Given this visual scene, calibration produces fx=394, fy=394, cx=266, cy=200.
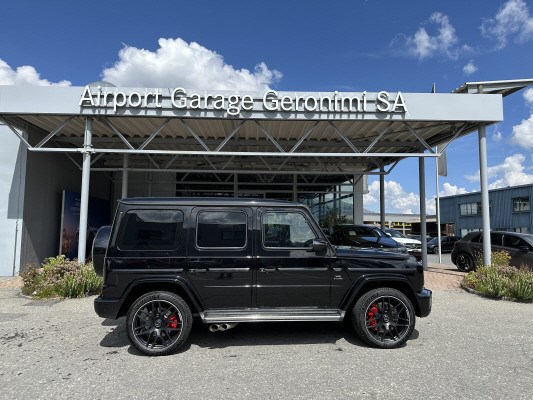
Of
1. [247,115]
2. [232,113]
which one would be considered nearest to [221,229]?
[232,113]

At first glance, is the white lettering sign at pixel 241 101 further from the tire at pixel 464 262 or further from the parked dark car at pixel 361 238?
the tire at pixel 464 262

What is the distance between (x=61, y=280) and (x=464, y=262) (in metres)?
12.8

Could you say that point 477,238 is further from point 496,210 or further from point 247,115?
point 496,210

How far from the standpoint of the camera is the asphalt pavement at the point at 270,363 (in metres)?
3.86

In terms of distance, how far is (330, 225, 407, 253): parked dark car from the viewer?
38.2ft

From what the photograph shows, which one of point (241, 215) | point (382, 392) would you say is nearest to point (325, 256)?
point (241, 215)

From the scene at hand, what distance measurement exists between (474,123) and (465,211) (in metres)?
38.7

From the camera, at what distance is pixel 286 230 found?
5199mm

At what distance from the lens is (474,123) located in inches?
435

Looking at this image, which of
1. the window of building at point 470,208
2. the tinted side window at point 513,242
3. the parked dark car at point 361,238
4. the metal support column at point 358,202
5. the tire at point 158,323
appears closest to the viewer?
the tire at point 158,323

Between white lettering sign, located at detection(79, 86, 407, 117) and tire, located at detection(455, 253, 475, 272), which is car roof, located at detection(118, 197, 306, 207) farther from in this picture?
tire, located at detection(455, 253, 475, 272)

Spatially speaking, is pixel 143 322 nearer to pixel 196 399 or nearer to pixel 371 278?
pixel 196 399

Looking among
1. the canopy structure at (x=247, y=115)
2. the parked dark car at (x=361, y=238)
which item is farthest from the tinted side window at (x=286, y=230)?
the parked dark car at (x=361, y=238)

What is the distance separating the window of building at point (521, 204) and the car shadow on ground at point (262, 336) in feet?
126
